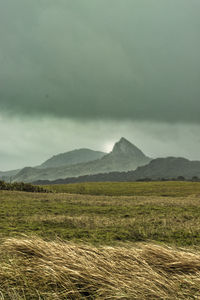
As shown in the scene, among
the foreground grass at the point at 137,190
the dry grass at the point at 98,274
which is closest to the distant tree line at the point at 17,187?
the foreground grass at the point at 137,190

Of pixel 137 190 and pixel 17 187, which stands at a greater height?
pixel 17 187

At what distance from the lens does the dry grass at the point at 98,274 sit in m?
4.74

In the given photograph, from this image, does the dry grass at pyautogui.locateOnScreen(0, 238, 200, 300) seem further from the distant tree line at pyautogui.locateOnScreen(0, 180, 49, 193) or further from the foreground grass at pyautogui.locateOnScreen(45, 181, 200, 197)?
the foreground grass at pyautogui.locateOnScreen(45, 181, 200, 197)

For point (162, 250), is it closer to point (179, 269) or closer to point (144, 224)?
point (179, 269)

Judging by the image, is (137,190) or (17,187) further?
(137,190)

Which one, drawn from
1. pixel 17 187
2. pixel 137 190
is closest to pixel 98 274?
pixel 17 187

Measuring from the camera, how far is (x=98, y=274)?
5.16 m

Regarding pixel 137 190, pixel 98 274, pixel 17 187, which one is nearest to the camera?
pixel 98 274

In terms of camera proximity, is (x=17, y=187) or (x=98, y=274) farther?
(x=17, y=187)

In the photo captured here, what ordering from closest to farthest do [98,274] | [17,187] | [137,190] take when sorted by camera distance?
[98,274], [17,187], [137,190]

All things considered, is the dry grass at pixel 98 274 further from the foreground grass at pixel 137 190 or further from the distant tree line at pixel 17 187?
the foreground grass at pixel 137 190

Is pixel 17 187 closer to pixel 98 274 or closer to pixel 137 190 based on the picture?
pixel 137 190

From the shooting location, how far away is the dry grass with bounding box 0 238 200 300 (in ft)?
15.6

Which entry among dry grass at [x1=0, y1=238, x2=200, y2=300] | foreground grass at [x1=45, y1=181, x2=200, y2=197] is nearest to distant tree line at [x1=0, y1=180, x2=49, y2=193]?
foreground grass at [x1=45, y1=181, x2=200, y2=197]
